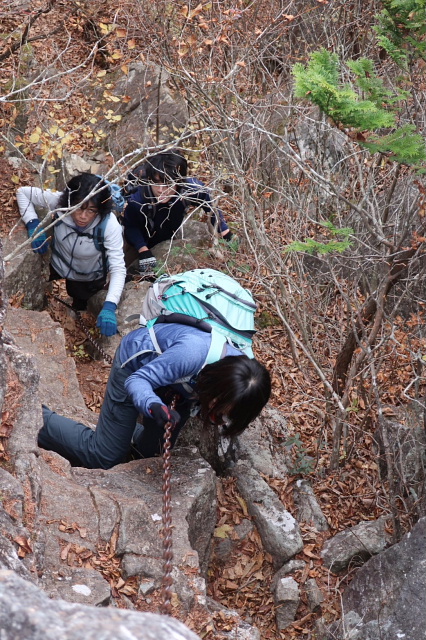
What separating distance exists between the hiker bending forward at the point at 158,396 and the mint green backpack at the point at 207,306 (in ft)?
0.26

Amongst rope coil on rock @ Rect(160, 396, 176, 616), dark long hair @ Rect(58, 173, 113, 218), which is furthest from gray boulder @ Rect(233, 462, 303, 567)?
dark long hair @ Rect(58, 173, 113, 218)

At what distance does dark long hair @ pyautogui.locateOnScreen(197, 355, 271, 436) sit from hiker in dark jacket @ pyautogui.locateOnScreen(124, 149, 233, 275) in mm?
2327

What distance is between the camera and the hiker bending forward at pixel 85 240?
5.57 metres

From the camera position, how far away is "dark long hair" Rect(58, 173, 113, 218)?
543 centimetres

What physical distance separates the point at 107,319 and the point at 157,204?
1.25 m

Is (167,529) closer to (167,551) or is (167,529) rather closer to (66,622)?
(167,551)

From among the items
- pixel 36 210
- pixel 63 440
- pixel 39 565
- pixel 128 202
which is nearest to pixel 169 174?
pixel 128 202

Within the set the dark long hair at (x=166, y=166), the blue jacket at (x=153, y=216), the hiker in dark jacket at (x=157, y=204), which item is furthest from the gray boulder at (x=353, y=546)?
the dark long hair at (x=166, y=166)

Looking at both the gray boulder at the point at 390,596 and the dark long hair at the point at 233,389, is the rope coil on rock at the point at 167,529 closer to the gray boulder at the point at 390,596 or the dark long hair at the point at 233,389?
the dark long hair at the point at 233,389

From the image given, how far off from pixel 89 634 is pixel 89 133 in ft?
25.6

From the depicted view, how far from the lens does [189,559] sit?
159 inches

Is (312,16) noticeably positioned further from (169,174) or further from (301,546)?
(301,546)

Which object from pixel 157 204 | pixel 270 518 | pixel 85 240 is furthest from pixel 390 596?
pixel 157 204

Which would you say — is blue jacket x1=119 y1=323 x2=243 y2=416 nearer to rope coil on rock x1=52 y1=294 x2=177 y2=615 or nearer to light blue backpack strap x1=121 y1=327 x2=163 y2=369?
light blue backpack strap x1=121 y1=327 x2=163 y2=369
